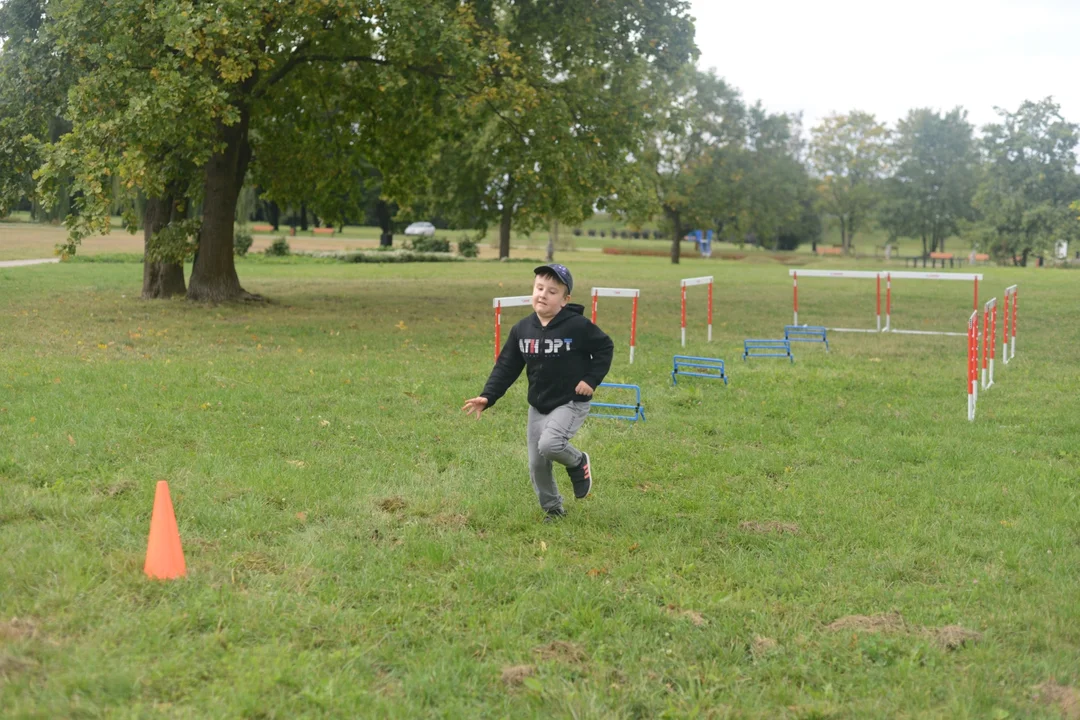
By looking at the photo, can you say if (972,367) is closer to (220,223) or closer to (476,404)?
(476,404)

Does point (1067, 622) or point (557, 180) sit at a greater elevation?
point (557, 180)

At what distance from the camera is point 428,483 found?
764 centimetres

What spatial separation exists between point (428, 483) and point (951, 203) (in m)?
79.2

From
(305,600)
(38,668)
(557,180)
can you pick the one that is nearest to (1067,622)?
(305,600)

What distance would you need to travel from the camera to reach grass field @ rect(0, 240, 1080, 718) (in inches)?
173

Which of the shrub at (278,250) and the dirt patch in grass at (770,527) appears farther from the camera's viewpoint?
the shrub at (278,250)

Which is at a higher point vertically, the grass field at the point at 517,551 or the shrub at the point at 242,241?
the shrub at the point at 242,241

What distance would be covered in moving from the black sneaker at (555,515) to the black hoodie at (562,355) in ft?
2.27

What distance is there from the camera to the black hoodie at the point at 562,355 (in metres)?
6.80

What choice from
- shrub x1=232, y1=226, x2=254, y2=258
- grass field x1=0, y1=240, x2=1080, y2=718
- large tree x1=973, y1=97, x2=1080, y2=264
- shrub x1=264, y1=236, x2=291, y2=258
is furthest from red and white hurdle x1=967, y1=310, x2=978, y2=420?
large tree x1=973, y1=97, x2=1080, y2=264

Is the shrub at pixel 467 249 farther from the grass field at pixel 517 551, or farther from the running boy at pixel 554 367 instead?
the running boy at pixel 554 367

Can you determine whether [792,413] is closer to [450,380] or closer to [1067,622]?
[450,380]

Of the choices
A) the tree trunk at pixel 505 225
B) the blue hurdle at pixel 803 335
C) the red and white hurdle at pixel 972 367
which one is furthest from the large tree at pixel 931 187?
the red and white hurdle at pixel 972 367

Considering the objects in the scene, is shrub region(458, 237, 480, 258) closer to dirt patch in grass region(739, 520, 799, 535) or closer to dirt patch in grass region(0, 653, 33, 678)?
dirt patch in grass region(739, 520, 799, 535)
